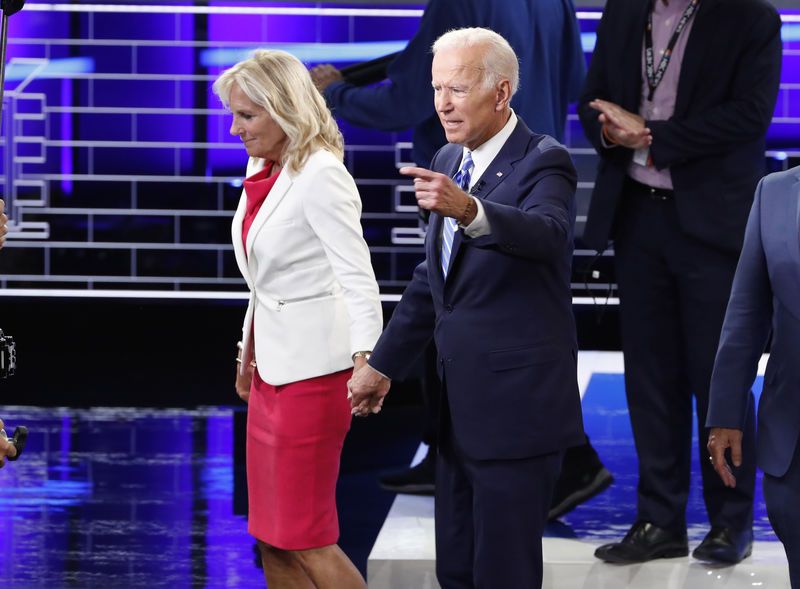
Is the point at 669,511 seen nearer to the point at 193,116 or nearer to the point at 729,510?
the point at 729,510

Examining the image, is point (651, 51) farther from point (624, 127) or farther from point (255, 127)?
point (255, 127)

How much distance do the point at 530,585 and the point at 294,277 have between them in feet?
2.77

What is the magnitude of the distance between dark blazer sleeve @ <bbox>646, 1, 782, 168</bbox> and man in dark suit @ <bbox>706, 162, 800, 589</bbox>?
108cm

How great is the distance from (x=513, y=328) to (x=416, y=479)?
1.84 metres

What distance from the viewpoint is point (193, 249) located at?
698 centimetres

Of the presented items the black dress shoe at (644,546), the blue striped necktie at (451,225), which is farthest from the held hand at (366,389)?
the black dress shoe at (644,546)

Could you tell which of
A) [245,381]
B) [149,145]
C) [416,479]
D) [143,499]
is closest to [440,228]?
[245,381]

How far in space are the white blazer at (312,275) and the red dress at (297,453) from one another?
0.17 feet

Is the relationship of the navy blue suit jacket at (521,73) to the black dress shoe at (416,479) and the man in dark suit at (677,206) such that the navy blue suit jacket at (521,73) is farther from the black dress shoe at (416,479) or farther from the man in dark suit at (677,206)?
the black dress shoe at (416,479)

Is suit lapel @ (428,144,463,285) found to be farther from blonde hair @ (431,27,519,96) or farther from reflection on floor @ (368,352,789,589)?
reflection on floor @ (368,352,789,589)

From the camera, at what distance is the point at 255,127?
288cm

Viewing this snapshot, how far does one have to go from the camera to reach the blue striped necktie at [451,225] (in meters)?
2.59

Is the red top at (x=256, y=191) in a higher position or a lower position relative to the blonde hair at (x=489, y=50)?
lower

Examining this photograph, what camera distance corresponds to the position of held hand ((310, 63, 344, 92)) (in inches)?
167
